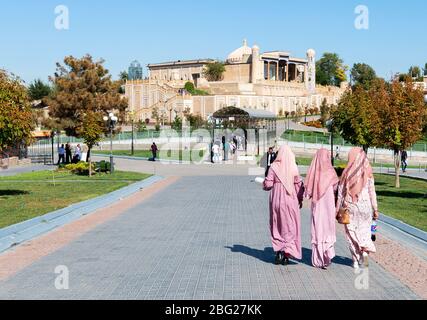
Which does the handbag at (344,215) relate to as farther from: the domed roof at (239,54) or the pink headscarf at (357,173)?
the domed roof at (239,54)

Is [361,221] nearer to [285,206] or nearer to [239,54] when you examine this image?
[285,206]

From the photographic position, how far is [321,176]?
29.1ft

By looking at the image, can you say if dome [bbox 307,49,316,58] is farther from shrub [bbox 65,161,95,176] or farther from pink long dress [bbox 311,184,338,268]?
pink long dress [bbox 311,184,338,268]

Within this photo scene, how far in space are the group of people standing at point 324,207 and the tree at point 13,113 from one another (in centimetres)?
1002

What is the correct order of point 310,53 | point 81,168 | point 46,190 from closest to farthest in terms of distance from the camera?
point 46,190 < point 81,168 < point 310,53

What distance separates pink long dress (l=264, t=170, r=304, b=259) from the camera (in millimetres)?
8828

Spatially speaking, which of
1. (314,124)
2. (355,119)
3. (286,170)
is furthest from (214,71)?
(286,170)

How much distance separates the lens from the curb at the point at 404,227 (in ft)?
38.2

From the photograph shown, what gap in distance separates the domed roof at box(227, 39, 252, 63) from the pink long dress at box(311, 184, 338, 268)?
9802cm

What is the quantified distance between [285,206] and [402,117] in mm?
13811

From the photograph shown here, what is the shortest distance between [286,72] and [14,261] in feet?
328

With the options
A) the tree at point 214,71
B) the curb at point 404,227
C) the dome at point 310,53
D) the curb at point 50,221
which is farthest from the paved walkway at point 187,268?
the dome at point 310,53

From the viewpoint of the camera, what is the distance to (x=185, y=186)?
22891 millimetres

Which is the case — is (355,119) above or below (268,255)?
above
